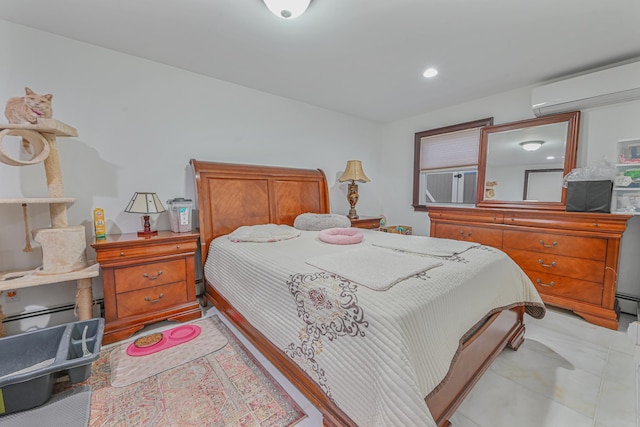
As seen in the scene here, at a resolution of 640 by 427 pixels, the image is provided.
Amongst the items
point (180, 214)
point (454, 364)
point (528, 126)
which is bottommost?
point (454, 364)

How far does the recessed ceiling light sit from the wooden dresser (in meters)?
1.56

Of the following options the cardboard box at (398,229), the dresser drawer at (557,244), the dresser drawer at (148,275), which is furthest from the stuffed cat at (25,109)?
the dresser drawer at (557,244)

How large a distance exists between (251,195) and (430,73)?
2.24m

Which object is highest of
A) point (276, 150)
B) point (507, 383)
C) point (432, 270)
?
point (276, 150)

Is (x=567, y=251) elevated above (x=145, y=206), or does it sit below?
below

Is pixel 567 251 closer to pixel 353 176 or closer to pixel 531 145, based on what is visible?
pixel 531 145

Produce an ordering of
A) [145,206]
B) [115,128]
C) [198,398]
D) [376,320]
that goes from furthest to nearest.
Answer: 1. [115,128]
2. [145,206]
3. [198,398]
4. [376,320]

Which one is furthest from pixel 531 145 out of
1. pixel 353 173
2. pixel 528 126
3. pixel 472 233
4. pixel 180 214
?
pixel 180 214

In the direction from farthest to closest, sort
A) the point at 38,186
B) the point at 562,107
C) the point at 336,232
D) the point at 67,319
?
the point at 562,107 → the point at 336,232 → the point at 67,319 → the point at 38,186

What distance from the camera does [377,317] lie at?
0.92 meters

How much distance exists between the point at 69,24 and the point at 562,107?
4.31 metres

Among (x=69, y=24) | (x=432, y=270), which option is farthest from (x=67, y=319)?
(x=432, y=270)

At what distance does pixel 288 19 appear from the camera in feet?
5.74

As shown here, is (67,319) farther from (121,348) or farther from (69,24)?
(69,24)
